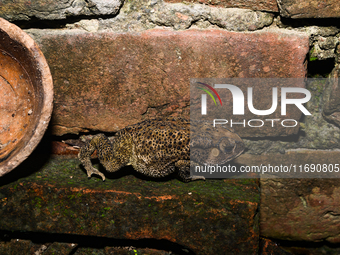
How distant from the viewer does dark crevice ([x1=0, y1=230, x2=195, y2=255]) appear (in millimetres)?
1908

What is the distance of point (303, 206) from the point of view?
2.01 meters

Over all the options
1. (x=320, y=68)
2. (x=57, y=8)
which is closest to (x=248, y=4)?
(x=320, y=68)

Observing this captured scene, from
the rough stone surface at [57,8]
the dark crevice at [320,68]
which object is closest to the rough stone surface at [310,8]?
the dark crevice at [320,68]

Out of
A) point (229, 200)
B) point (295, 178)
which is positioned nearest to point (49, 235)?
point (229, 200)

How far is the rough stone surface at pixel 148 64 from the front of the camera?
1870mm

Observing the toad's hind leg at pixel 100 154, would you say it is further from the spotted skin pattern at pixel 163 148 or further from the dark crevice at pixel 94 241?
the dark crevice at pixel 94 241

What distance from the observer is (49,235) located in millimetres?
2023

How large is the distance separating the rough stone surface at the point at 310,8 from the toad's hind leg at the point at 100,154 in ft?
4.98

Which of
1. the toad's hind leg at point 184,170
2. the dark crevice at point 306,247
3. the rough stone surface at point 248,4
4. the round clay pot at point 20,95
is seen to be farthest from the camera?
the dark crevice at point 306,247

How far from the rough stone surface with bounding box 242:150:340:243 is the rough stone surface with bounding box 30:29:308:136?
504 millimetres

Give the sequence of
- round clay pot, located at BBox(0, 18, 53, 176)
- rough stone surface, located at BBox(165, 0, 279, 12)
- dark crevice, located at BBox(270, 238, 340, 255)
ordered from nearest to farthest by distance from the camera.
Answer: round clay pot, located at BBox(0, 18, 53, 176)
rough stone surface, located at BBox(165, 0, 279, 12)
dark crevice, located at BBox(270, 238, 340, 255)

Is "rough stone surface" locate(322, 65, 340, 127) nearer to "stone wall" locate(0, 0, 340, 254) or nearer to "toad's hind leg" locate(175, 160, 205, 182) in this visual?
"stone wall" locate(0, 0, 340, 254)

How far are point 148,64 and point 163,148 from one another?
603mm

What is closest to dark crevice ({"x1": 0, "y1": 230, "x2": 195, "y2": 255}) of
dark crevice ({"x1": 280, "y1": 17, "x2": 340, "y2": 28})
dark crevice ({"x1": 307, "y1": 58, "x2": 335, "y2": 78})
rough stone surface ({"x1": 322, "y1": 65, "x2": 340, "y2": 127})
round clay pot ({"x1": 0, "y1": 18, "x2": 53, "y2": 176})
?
round clay pot ({"x1": 0, "y1": 18, "x2": 53, "y2": 176})
